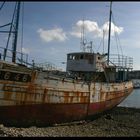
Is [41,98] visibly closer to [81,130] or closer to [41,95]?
[41,95]

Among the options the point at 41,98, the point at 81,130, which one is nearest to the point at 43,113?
the point at 41,98

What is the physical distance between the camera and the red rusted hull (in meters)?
14.5

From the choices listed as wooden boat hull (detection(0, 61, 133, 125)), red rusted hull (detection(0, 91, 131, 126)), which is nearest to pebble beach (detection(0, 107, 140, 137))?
red rusted hull (detection(0, 91, 131, 126))

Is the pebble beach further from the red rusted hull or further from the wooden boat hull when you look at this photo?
the wooden boat hull

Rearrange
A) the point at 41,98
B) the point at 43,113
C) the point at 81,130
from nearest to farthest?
the point at 41,98 → the point at 43,113 → the point at 81,130

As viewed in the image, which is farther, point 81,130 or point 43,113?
point 81,130

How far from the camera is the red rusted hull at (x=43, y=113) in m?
14.5

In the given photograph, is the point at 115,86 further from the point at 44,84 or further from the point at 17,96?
the point at 17,96

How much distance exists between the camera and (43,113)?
15.9 meters

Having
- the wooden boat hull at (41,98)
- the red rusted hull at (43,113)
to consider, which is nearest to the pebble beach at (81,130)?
the red rusted hull at (43,113)

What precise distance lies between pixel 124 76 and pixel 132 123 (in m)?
13.4

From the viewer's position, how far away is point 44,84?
16.0 m

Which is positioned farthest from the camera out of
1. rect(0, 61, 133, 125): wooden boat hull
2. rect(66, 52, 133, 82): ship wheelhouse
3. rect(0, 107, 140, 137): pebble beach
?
rect(66, 52, 133, 82): ship wheelhouse

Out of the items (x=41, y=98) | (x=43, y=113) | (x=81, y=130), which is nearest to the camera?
(x=41, y=98)
